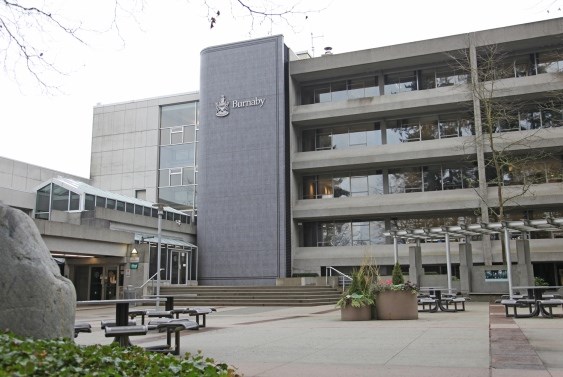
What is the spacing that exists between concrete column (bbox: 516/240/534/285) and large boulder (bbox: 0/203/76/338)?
21671mm

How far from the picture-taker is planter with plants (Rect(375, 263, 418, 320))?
15648 millimetres

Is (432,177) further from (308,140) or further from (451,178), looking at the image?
(308,140)

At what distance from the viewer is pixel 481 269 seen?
2609cm

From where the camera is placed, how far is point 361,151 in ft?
125

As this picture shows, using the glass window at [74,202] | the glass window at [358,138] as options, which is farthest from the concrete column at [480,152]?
the glass window at [74,202]

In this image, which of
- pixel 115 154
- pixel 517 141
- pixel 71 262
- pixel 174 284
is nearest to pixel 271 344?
pixel 71 262

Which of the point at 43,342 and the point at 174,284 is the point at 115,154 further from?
the point at 43,342

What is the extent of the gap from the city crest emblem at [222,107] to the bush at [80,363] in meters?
34.4

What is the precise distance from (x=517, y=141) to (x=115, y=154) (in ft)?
104

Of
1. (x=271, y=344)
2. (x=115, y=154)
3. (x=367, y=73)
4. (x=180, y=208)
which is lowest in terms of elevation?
(x=271, y=344)

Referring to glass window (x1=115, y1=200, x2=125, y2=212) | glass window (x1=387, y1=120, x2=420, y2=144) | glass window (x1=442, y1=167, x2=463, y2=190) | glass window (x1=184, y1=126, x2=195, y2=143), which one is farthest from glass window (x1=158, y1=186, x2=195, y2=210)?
glass window (x1=442, y1=167, x2=463, y2=190)

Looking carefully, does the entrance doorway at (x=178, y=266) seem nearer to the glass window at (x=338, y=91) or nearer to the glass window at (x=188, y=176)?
the glass window at (x=188, y=176)

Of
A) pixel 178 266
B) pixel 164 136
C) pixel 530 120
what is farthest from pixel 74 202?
pixel 530 120

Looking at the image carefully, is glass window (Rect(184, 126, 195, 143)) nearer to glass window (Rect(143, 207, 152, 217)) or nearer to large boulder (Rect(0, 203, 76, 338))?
glass window (Rect(143, 207, 152, 217))
